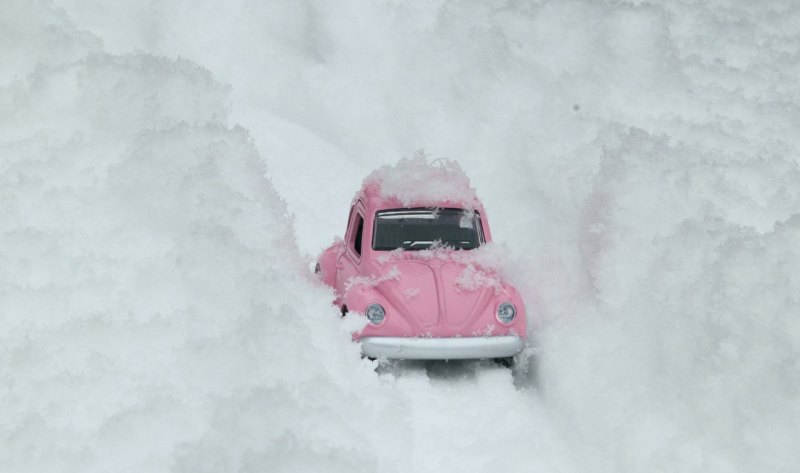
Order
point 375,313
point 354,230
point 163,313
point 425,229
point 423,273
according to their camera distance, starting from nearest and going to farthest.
Result: point 163,313, point 375,313, point 423,273, point 425,229, point 354,230

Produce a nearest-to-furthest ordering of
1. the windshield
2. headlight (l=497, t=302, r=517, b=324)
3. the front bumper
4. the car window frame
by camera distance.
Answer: the front bumper, headlight (l=497, t=302, r=517, b=324), the windshield, the car window frame

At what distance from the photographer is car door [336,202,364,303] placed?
800cm

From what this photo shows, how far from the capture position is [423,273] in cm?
740

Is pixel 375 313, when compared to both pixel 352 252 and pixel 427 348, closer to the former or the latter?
pixel 427 348

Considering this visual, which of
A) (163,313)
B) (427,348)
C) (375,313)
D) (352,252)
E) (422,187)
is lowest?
(427,348)

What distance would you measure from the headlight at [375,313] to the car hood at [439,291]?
0.44 ft

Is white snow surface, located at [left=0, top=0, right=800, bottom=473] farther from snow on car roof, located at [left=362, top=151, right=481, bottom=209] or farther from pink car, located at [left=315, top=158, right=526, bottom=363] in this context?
snow on car roof, located at [left=362, top=151, right=481, bottom=209]

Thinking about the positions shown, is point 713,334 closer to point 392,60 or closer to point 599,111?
point 599,111

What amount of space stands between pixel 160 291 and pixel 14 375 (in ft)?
3.67

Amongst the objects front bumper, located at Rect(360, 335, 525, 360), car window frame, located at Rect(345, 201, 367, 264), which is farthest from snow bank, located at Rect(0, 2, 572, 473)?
car window frame, located at Rect(345, 201, 367, 264)

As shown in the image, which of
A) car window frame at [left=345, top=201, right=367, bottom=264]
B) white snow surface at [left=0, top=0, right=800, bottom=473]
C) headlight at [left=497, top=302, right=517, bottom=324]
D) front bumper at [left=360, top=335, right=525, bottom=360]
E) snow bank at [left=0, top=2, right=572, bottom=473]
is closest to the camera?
snow bank at [left=0, top=2, right=572, bottom=473]

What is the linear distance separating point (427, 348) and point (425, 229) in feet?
4.76

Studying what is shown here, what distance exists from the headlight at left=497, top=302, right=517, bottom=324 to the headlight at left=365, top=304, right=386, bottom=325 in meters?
0.93

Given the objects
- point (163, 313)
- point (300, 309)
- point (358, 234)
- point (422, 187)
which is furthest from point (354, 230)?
point (163, 313)
